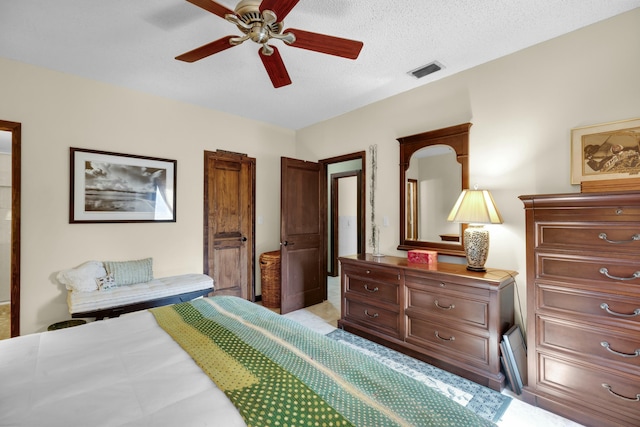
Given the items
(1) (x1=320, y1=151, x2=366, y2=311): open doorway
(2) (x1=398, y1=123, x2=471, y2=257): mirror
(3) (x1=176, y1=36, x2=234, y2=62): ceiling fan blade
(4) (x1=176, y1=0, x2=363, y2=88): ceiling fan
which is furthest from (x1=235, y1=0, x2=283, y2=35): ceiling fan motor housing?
(1) (x1=320, y1=151, x2=366, y2=311): open doorway

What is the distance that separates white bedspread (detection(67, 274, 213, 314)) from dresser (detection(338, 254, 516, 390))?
1.79m

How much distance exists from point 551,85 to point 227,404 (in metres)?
3.06

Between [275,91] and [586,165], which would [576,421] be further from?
[275,91]

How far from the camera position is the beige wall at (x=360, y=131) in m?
2.19

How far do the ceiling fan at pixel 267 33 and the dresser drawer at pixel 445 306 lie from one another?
1982 mm

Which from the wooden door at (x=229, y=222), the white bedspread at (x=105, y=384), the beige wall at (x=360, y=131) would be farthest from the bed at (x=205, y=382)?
the wooden door at (x=229, y=222)

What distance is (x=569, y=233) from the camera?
6.14 ft

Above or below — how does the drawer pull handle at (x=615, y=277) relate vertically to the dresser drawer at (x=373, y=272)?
above

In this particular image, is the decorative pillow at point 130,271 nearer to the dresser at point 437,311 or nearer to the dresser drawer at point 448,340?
the dresser at point 437,311

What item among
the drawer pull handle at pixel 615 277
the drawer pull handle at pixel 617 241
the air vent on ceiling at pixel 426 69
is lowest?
the drawer pull handle at pixel 615 277

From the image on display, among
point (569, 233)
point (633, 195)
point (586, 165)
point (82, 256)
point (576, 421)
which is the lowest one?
point (576, 421)

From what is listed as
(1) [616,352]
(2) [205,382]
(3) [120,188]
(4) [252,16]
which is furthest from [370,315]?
(3) [120,188]

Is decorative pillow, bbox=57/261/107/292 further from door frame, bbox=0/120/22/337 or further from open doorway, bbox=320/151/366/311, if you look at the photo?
open doorway, bbox=320/151/366/311

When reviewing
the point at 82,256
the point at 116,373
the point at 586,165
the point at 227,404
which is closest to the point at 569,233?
the point at 586,165
